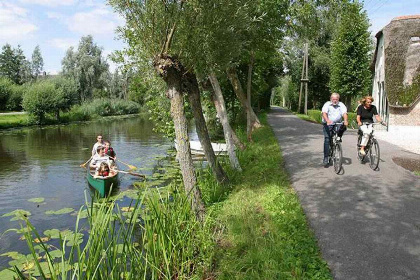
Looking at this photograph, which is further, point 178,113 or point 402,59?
point 402,59

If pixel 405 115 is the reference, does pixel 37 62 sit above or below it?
above

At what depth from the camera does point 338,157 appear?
8711 mm

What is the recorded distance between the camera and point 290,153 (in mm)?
12375

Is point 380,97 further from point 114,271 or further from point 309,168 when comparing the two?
point 114,271

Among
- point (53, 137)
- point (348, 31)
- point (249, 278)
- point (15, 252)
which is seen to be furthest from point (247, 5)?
point (53, 137)

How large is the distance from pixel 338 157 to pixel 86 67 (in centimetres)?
5261

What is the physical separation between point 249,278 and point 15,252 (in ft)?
19.4

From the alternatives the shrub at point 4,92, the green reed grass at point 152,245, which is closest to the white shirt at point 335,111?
the green reed grass at point 152,245

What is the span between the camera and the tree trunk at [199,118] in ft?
26.8

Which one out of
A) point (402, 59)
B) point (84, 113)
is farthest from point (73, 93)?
point (402, 59)

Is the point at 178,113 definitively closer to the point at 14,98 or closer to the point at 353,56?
the point at 353,56

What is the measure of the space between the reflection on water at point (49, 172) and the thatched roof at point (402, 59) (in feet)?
45.3

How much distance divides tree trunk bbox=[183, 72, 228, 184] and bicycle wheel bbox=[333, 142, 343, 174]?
2.84m

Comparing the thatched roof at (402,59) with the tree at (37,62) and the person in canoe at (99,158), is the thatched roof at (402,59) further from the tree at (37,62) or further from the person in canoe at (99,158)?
the tree at (37,62)
